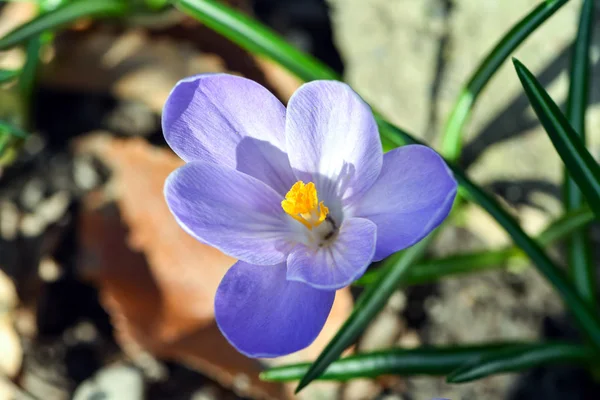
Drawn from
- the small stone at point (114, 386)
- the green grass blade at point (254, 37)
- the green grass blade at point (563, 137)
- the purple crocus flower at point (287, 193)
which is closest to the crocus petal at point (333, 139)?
the purple crocus flower at point (287, 193)

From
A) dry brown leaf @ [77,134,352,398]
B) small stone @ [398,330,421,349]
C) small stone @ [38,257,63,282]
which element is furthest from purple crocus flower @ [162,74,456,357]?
small stone @ [38,257,63,282]

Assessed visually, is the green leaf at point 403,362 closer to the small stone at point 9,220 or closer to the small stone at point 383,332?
the small stone at point 383,332

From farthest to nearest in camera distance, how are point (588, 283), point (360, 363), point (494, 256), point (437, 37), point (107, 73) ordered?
point (107, 73) < point (437, 37) < point (494, 256) < point (588, 283) < point (360, 363)

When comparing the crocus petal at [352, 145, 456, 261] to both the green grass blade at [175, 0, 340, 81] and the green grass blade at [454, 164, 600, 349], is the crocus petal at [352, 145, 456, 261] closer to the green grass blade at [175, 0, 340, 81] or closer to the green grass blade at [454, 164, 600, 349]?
the green grass blade at [454, 164, 600, 349]

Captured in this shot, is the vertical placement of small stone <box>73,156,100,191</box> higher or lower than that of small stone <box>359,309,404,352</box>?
higher

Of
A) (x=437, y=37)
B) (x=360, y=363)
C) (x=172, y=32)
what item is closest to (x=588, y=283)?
(x=360, y=363)

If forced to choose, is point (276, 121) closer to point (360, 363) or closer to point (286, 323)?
point (286, 323)
